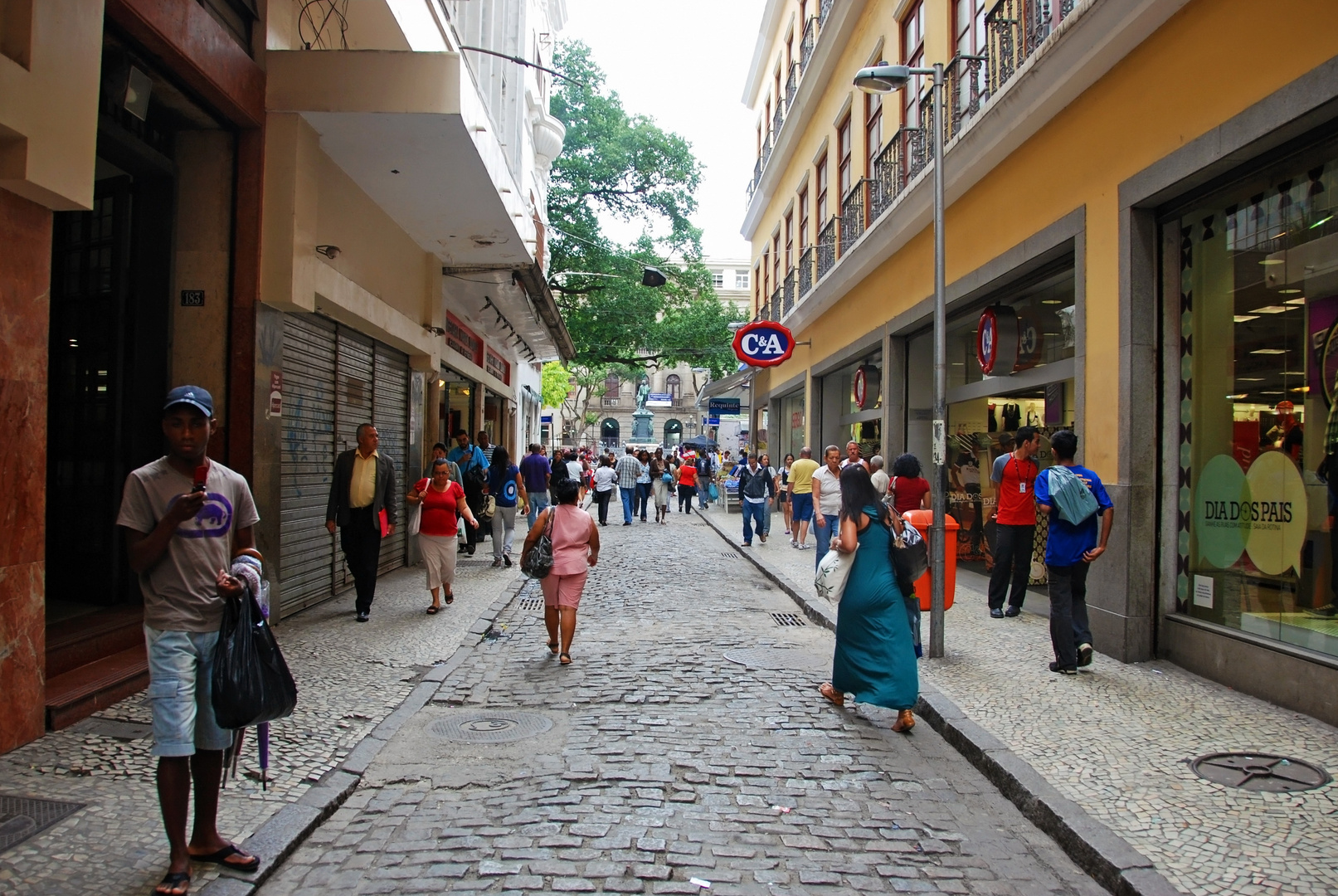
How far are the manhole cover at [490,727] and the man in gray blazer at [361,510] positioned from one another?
10.2 feet

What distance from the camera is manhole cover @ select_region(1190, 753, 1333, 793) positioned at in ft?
14.5

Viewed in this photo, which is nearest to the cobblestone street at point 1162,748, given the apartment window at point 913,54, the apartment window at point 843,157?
the apartment window at point 913,54

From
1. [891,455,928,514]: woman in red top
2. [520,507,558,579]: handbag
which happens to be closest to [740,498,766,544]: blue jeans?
[891,455,928,514]: woman in red top

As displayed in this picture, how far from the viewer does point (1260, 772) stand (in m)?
4.58

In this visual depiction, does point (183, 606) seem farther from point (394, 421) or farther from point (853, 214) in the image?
point (853, 214)

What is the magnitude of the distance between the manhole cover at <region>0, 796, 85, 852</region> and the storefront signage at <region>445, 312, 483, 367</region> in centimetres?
1140

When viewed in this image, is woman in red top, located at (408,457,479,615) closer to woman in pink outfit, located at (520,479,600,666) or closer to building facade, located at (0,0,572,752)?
building facade, located at (0,0,572,752)

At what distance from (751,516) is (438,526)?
769 cm

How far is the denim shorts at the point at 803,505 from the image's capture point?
15.0 meters

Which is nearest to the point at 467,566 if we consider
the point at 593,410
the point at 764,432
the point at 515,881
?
the point at 515,881

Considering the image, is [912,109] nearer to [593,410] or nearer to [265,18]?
[265,18]

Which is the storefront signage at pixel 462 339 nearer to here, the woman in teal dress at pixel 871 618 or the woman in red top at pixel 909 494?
the woman in red top at pixel 909 494

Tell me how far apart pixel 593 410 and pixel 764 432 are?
155 ft

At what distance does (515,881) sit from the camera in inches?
135
